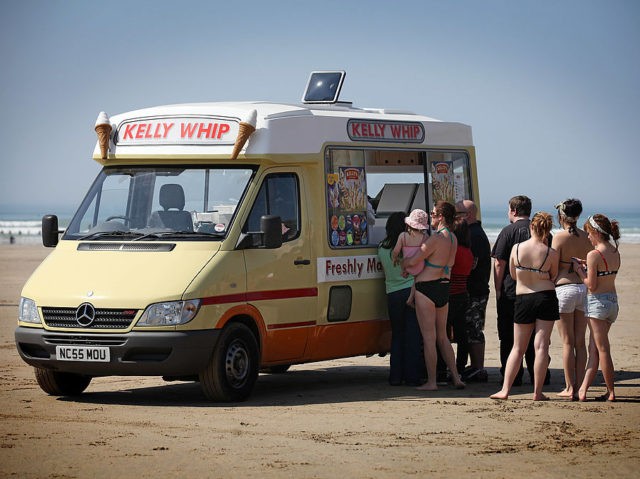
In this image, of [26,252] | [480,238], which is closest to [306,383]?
[480,238]

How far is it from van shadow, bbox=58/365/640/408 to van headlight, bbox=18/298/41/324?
2.90 ft

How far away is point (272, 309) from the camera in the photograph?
12492mm

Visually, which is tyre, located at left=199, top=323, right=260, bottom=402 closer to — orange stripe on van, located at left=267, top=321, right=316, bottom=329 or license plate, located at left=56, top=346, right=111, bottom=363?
orange stripe on van, located at left=267, top=321, right=316, bottom=329

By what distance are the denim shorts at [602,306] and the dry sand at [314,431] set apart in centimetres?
82

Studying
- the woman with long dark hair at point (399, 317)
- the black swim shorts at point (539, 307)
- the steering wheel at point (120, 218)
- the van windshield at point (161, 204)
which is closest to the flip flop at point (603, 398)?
the black swim shorts at point (539, 307)

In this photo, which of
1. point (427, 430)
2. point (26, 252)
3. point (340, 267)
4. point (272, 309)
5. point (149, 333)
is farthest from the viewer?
point (26, 252)

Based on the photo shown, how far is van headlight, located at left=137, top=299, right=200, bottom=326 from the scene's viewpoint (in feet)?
37.7

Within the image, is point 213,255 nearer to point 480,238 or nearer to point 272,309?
point 272,309

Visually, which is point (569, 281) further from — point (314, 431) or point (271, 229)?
point (314, 431)

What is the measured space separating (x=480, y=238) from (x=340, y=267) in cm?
169

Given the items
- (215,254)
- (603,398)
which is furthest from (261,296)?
(603,398)

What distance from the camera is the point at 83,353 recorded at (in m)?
11.6

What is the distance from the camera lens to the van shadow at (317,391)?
12445 mm

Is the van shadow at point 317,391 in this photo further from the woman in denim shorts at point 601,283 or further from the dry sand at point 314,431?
the woman in denim shorts at point 601,283
